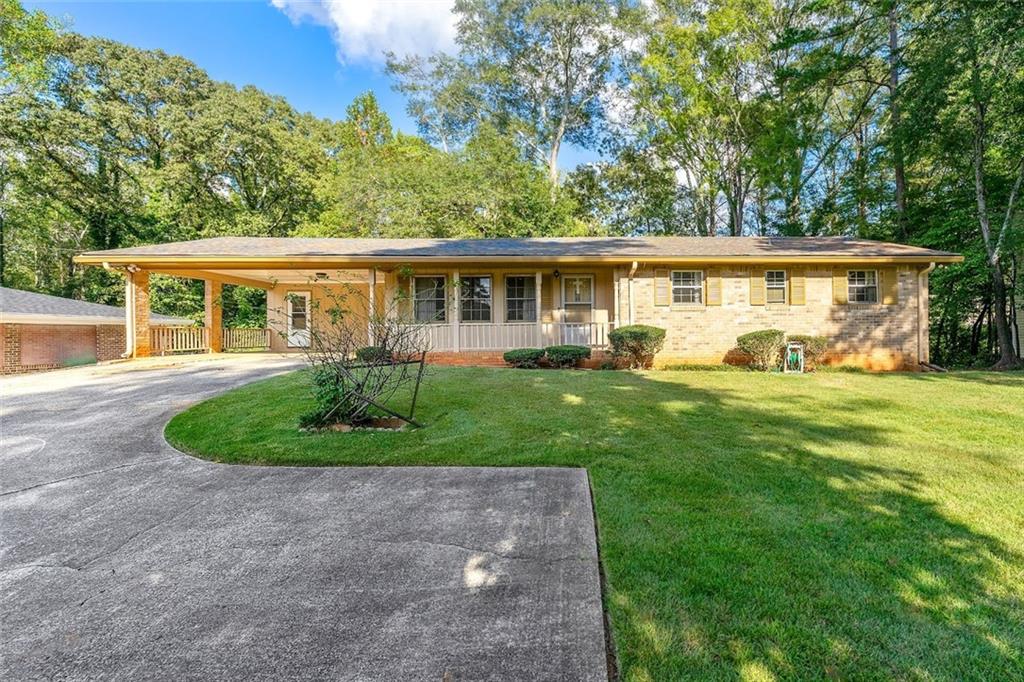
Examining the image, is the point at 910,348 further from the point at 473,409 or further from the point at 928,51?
the point at 473,409

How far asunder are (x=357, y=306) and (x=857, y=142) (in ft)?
74.2

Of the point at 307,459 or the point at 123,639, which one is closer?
the point at 123,639

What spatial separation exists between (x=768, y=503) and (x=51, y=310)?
768 inches

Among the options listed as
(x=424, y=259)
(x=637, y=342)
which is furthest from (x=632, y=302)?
(x=424, y=259)

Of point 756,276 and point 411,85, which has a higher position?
point 411,85

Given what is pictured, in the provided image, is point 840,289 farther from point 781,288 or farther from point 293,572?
point 293,572

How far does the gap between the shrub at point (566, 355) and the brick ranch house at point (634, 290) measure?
1.04 meters

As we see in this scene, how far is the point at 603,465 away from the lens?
407 centimetres

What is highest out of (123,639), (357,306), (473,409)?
(357,306)

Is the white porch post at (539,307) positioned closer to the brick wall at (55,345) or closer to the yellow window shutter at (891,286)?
the yellow window shutter at (891,286)

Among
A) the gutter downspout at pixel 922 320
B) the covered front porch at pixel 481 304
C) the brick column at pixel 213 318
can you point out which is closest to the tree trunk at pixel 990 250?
the gutter downspout at pixel 922 320

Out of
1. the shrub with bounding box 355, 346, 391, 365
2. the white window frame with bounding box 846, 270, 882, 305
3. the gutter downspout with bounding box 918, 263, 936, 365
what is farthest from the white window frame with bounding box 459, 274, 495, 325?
the gutter downspout with bounding box 918, 263, 936, 365

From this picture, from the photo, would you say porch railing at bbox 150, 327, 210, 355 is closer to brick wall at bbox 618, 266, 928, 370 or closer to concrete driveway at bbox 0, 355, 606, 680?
concrete driveway at bbox 0, 355, 606, 680

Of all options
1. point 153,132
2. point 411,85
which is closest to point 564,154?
point 411,85
